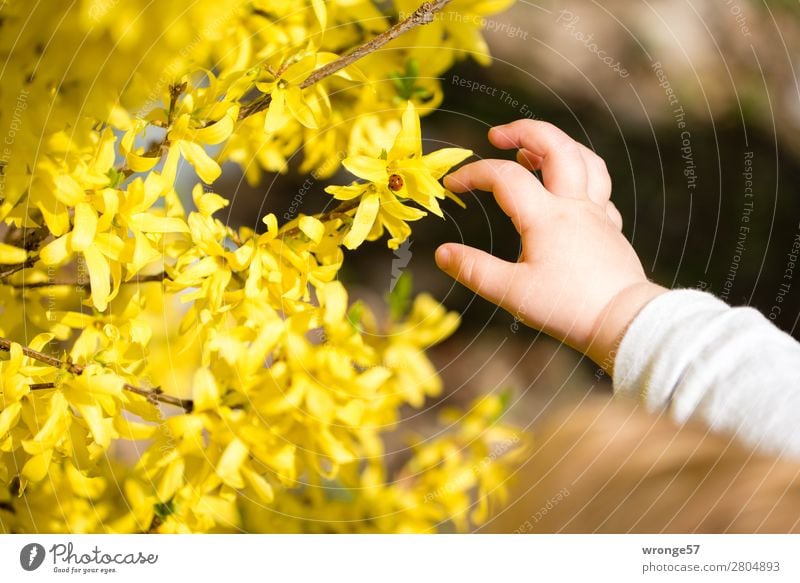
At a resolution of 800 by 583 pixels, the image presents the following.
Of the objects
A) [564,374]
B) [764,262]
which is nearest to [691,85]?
[764,262]

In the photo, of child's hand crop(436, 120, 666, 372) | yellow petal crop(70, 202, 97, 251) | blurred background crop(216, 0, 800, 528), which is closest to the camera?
yellow petal crop(70, 202, 97, 251)

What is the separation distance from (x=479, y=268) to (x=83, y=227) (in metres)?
0.23

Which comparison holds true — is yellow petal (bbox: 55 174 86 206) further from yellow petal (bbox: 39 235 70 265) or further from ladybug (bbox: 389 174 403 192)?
ladybug (bbox: 389 174 403 192)

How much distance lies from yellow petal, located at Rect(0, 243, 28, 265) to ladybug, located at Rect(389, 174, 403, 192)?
20 centimetres

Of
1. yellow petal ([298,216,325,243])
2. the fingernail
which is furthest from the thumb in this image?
yellow petal ([298,216,325,243])

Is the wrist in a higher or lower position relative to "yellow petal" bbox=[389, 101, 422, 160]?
lower

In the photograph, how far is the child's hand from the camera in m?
0.42

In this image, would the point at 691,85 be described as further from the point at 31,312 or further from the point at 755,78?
the point at 31,312

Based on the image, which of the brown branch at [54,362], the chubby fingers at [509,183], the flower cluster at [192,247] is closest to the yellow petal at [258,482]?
the flower cluster at [192,247]

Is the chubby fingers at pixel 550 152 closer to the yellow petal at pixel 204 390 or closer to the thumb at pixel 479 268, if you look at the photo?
the thumb at pixel 479 268

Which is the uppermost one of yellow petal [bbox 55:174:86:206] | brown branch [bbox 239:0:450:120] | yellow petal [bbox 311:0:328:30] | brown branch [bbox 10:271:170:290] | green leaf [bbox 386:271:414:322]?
yellow petal [bbox 311:0:328:30]

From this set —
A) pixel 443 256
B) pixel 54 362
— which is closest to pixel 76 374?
pixel 54 362

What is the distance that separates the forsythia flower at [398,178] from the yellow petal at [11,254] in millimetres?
170
